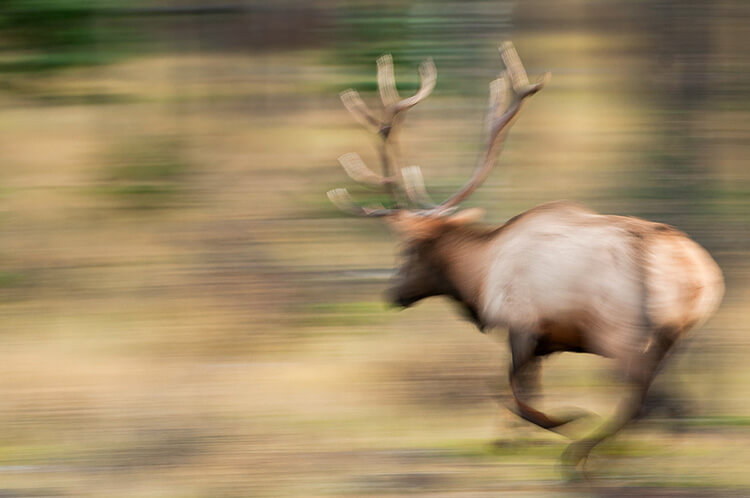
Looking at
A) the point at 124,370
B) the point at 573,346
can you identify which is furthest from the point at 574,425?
the point at 124,370

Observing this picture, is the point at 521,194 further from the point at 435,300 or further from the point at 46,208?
the point at 46,208

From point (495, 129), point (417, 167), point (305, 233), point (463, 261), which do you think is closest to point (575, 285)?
point (463, 261)

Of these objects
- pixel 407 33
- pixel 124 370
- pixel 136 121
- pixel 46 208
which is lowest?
pixel 124 370

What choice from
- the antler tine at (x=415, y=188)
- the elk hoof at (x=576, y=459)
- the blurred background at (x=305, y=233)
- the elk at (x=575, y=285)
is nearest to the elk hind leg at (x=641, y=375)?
the elk at (x=575, y=285)

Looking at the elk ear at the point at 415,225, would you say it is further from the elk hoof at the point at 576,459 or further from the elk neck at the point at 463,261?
the elk hoof at the point at 576,459

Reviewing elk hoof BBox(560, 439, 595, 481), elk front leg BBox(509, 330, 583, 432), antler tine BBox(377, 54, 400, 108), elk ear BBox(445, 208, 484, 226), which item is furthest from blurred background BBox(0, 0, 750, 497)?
elk ear BBox(445, 208, 484, 226)

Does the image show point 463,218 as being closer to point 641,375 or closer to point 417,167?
point 417,167

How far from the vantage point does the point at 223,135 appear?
8.26 meters

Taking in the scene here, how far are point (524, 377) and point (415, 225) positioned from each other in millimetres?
678

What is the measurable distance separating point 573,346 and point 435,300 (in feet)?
9.00

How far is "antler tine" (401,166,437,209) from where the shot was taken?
4.11 metres

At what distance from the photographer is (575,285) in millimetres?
3414

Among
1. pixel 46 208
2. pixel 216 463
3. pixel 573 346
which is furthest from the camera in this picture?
pixel 46 208

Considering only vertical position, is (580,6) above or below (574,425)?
above
